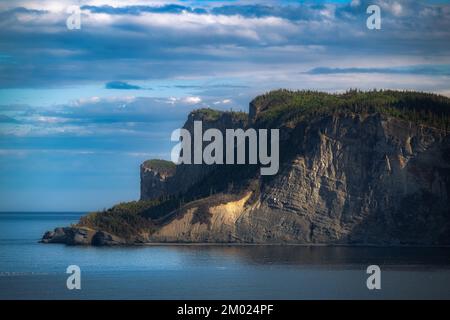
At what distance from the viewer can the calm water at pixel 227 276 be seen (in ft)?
463

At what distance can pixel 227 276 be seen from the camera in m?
161

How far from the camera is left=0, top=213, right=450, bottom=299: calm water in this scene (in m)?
141

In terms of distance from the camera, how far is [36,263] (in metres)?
187

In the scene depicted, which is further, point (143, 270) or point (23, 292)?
point (143, 270)
